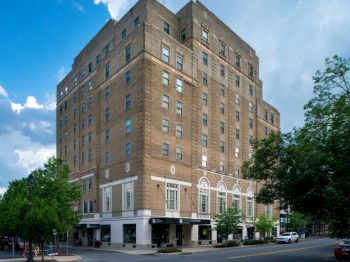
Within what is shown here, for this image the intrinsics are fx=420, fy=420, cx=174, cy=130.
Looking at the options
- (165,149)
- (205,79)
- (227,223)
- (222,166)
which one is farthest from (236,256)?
(205,79)

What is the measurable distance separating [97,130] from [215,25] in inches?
937

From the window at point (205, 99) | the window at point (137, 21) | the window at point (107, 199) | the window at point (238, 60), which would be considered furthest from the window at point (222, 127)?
the window at point (137, 21)

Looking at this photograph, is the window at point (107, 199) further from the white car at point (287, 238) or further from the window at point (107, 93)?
the white car at point (287, 238)

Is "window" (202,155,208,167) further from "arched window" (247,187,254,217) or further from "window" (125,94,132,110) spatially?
"arched window" (247,187,254,217)

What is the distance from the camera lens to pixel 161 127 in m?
51.7

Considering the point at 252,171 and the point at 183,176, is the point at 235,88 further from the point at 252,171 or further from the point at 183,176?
the point at 252,171

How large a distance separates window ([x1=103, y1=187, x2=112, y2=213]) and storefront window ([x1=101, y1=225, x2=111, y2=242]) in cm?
211

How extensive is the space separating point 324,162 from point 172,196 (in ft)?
105

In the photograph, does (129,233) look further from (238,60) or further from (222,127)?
(238,60)

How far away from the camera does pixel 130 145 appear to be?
5175 cm

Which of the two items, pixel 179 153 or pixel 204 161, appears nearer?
pixel 179 153

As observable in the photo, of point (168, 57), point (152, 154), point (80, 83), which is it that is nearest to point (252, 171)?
point (152, 154)

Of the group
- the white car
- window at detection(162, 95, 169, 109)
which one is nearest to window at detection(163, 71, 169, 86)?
window at detection(162, 95, 169, 109)

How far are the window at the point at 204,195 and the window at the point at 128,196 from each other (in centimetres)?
1067
